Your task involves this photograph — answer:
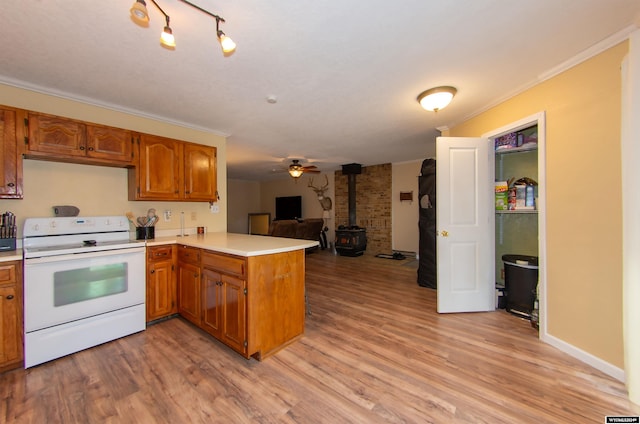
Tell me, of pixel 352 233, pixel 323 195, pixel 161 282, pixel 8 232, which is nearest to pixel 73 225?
pixel 8 232

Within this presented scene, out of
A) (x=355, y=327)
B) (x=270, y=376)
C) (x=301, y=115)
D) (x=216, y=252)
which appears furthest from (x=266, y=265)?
(x=301, y=115)

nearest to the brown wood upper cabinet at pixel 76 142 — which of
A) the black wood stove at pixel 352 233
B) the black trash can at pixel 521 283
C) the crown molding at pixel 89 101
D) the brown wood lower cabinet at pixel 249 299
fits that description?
the crown molding at pixel 89 101

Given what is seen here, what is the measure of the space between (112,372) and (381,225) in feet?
20.2

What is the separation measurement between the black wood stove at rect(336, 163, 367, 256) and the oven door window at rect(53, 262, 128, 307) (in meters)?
5.07

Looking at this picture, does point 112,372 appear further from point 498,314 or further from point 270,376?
point 498,314

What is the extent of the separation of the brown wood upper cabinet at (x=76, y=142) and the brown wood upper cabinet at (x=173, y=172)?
172 millimetres

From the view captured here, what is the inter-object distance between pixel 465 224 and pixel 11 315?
4333 millimetres

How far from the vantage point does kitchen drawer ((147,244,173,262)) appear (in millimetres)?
2639

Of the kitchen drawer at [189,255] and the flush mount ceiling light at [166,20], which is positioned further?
the kitchen drawer at [189,255]

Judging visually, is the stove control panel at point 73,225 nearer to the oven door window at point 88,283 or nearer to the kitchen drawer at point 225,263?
the oven door window at point 88,283

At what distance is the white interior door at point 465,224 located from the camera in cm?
291

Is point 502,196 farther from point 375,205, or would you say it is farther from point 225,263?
point 375,205

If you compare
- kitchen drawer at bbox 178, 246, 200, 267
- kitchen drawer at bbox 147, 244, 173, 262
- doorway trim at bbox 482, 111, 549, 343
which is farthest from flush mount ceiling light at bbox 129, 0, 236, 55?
doorway trim at bbox 482, 111, 549, 343

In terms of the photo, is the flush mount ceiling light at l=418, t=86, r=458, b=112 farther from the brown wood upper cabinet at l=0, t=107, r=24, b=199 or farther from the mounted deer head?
the mounted deer head
